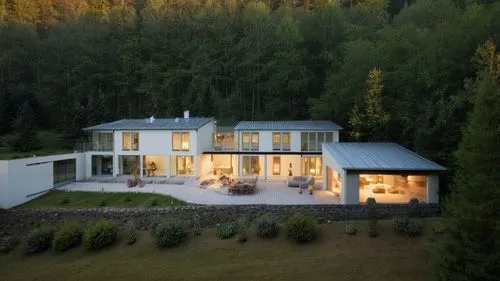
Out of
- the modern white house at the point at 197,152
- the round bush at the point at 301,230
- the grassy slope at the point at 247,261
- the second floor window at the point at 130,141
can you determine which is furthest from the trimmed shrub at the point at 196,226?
the second floor window at the point at 130,141

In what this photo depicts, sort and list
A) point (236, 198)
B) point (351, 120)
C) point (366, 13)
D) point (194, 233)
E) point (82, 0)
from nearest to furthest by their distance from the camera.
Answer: point (194, 233), point (236, 198), point (351, 120), point (366, 13), point (82, 0)

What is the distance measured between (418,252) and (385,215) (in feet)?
12.0

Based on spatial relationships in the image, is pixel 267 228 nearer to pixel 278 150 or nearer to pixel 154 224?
pixel 154 224

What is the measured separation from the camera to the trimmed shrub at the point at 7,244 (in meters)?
15.9

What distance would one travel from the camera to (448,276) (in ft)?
30.7

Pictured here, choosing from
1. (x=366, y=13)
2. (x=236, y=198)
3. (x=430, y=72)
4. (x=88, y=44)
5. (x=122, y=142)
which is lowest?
(x=236, y=198)

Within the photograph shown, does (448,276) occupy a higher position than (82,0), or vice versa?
(82,0)

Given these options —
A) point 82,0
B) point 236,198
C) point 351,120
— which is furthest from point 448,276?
point 82,0

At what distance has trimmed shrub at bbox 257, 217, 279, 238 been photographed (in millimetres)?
14633

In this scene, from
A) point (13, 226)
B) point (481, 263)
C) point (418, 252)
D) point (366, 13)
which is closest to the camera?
point (481, 263)

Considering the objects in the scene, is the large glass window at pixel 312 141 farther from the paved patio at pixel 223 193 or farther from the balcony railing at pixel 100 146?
the balcony railing at pixel 100 146

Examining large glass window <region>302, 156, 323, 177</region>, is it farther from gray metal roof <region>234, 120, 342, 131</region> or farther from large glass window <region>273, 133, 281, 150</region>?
gray metal roof <region>234, 120, 342, 131</region>

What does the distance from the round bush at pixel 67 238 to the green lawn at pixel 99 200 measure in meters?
4.01

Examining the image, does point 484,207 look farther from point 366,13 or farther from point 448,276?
point 366,13
